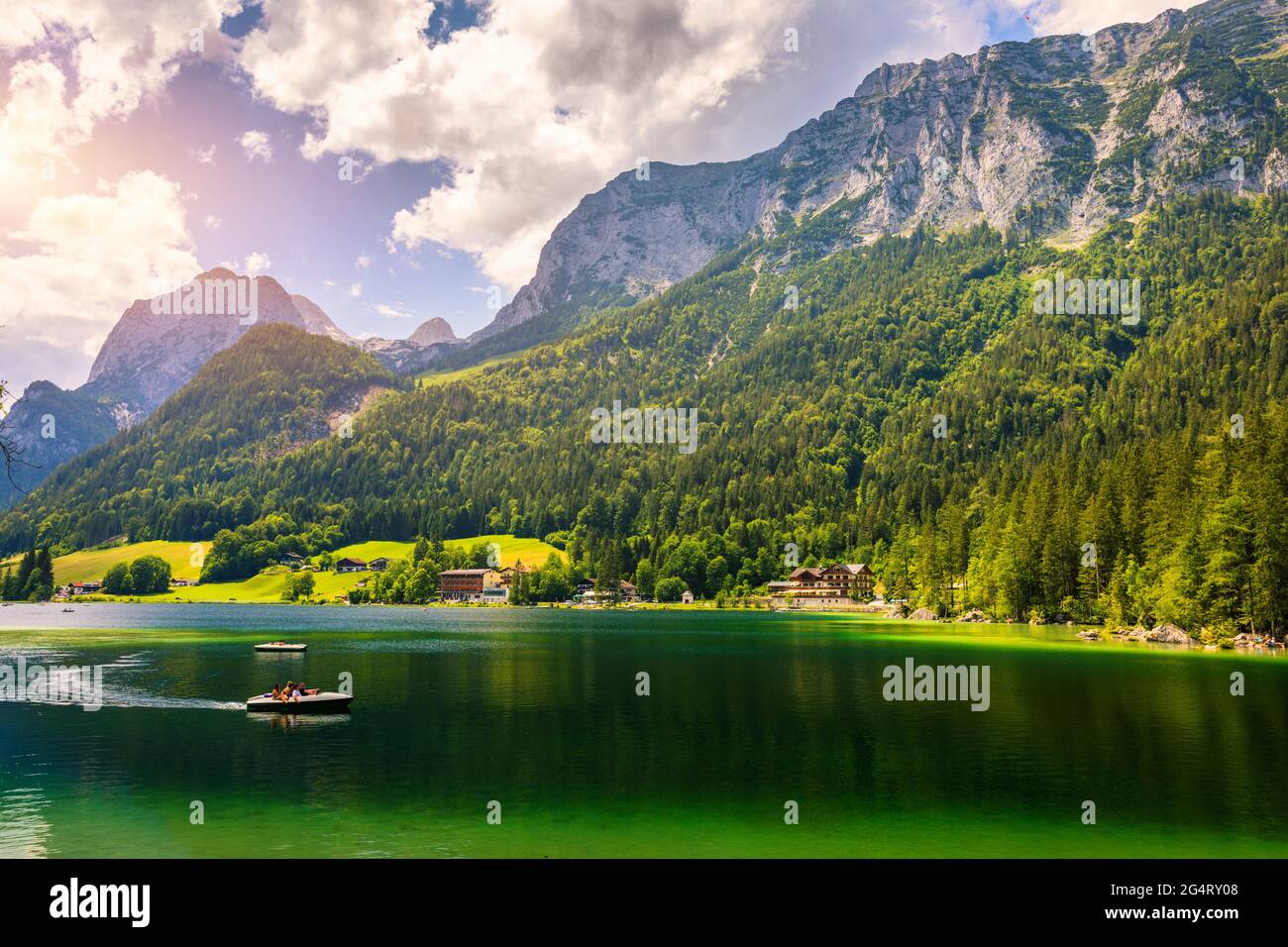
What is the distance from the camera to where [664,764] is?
35875 millimetres

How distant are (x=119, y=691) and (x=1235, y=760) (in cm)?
6771

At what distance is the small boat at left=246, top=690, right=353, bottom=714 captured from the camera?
50188mm

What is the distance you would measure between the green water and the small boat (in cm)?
122

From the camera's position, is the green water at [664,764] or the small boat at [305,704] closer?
the green water at [664,764]

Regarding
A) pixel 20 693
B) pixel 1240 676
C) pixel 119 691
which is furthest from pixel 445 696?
pixel 1240 676

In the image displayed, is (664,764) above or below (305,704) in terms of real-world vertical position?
above

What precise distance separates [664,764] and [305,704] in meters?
26.2

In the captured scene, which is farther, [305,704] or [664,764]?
[305,704]

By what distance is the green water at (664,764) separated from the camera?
26250 millimetres

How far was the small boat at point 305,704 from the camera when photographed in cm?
5019

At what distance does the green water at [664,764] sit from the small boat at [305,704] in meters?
1.22
